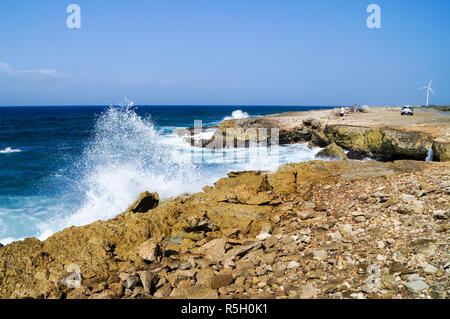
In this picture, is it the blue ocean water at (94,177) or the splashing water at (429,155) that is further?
the splashing water at (429,155)

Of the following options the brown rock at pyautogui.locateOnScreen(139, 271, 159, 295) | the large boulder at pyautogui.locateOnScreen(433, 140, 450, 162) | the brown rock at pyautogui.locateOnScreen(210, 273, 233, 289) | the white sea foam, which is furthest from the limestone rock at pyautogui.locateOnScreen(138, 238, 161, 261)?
the large boulder at pyautogui.locateOnScreen(433, 140, 450, 162)

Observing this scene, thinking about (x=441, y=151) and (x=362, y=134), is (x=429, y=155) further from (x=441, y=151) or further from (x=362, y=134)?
(x=362, y=134)

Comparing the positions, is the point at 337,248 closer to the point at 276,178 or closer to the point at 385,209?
the point at 385,209

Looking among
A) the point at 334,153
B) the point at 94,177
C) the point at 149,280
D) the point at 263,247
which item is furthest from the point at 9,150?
the point at 263,247

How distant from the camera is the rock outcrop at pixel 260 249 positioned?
10.4 ft

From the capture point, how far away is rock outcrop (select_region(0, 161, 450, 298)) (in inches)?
125

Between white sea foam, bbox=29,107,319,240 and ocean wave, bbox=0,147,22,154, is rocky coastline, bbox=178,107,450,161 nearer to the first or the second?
white sea foam, bbox=29,107,319,240

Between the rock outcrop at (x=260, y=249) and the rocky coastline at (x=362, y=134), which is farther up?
the rocky coastline at (x=362, y=134)

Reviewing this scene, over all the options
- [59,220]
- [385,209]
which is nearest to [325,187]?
[385,209]

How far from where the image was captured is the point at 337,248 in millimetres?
3752

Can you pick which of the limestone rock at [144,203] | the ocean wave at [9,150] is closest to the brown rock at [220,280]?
the limestone rock at [144,203]

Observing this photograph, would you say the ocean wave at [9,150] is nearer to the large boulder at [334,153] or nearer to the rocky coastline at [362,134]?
the rocky coastline at [362,134]
